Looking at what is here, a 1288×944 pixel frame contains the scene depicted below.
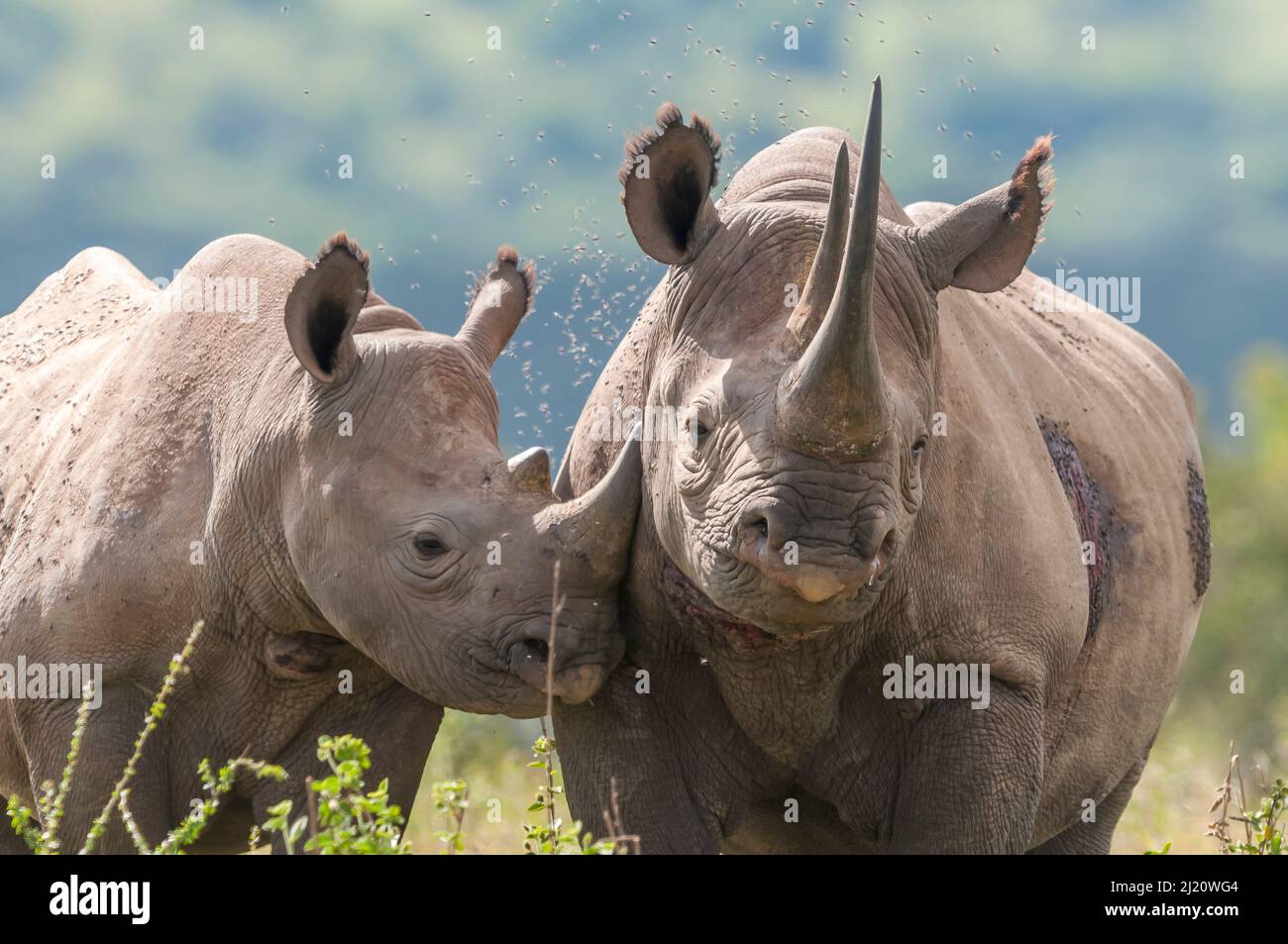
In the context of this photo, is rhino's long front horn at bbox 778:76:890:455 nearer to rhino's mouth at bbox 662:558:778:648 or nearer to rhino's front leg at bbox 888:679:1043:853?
rhino's mouth at bbox 662:558:778:648

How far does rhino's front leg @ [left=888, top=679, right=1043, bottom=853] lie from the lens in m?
7.30

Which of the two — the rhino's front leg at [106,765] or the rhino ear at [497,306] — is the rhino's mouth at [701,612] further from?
the rhino's front leg at [106,765]

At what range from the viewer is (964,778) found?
288 inches

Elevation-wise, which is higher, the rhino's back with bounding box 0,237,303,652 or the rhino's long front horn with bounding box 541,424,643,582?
the rhino's back with bounding box 0,237,303,652

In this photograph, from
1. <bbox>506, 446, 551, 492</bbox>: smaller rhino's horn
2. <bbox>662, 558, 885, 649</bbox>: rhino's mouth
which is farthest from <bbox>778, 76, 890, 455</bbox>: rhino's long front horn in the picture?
<bbox>506, 446, 551, 492</bbox>: smaller rhino's horn

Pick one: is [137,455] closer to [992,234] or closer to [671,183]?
[671,183]

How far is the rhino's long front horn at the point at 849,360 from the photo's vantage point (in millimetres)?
6129

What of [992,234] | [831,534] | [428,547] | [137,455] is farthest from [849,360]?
[137,455]

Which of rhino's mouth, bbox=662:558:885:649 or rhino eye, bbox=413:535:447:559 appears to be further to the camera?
rhino eye, bbox=413:535:447:559

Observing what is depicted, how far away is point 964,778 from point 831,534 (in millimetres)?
1544

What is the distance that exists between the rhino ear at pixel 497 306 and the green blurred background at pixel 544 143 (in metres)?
0.09

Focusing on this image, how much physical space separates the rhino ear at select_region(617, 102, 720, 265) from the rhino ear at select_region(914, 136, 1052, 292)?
0.72m
